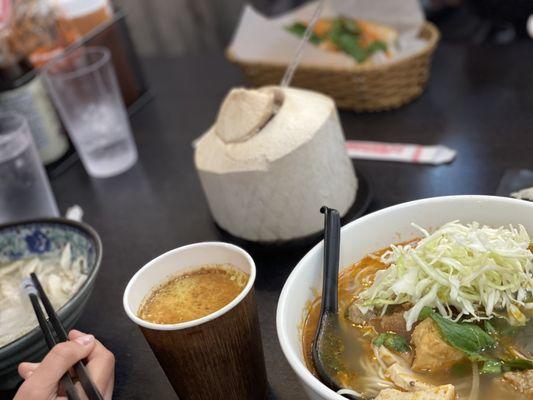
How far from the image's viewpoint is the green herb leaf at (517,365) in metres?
0.87

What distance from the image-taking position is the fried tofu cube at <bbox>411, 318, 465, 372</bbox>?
0.89 m

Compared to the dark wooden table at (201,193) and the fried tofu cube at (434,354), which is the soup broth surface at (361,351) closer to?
the fried tofu cube at (434,354)

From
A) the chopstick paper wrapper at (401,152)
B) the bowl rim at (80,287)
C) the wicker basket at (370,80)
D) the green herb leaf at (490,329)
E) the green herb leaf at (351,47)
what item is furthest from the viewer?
the green herb leaf at (351,47)

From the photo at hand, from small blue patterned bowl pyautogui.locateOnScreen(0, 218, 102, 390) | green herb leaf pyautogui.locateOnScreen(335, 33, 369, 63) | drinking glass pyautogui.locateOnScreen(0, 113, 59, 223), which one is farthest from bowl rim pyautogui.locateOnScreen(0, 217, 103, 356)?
green herb leaf pyautogui.locateOnScreen(335, 33, 369, 63)

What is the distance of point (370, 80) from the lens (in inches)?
74.2

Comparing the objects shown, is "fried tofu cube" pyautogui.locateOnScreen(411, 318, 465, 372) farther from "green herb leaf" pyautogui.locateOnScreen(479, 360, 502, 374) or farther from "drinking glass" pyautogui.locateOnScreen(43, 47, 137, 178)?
"drinking glass" pyautogui.locateOnScreen(43, 47, 137, 178)

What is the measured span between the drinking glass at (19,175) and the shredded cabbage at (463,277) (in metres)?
1.07

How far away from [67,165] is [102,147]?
0.64 feet

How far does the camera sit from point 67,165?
211 centimetres

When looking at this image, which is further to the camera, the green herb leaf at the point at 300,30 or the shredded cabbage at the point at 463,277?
the green herb leaf at the point at 300,30

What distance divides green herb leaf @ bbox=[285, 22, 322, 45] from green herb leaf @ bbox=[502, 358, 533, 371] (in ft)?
4.66

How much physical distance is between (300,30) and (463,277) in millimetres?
1347

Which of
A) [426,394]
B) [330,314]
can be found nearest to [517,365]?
[426,394]

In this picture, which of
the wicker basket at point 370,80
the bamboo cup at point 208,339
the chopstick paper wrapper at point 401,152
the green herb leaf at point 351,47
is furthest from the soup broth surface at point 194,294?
the green herb leaf at point 351,47
